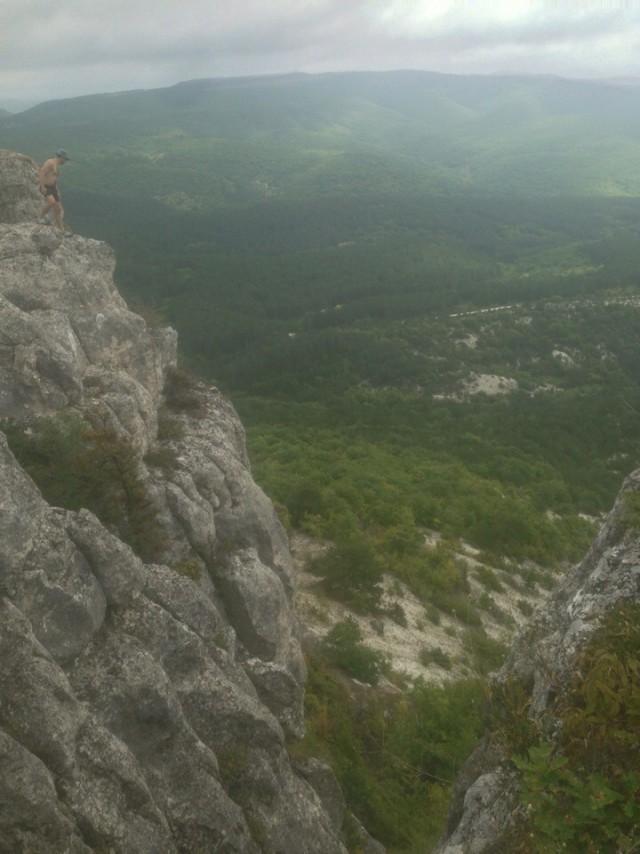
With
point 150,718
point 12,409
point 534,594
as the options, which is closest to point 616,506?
point 150,718

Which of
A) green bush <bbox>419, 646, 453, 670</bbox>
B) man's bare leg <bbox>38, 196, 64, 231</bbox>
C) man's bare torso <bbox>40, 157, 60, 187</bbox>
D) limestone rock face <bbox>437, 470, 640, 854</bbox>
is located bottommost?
green bush <bbox>419, 646, 453, 670</bbox>

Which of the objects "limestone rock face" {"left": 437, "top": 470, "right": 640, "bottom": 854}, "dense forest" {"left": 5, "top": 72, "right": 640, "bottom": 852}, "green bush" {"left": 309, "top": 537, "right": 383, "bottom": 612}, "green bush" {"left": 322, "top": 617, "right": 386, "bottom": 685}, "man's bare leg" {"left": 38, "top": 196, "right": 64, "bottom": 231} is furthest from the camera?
"green bush" {"left": 309, "top": 537, "right": 383, "bottom": 612}

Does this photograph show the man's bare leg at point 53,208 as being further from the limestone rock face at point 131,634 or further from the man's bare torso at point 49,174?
the limestone rock face at point 131,634

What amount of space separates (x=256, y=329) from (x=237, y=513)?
89225 millimetres

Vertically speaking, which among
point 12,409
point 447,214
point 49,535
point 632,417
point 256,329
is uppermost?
point 447,214

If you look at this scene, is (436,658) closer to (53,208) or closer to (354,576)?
(354,576)

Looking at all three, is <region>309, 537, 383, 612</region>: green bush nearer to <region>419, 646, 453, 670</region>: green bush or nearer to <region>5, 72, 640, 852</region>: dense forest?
<region>5, 72, 640, 852</region>: dense forest

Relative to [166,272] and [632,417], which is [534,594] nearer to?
[632,417]

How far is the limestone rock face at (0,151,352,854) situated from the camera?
734cm

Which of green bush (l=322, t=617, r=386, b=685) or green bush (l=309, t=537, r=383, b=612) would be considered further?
green bush (l=309, t=537, r=383, b=612)

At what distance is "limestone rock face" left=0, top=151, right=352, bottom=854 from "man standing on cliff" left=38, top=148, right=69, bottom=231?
1.51 metres

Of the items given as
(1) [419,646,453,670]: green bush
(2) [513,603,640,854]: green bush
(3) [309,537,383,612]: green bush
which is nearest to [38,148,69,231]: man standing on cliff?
(3) [309,537,383,612]: green bush

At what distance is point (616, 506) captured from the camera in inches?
446

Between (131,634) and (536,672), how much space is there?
6013mm
